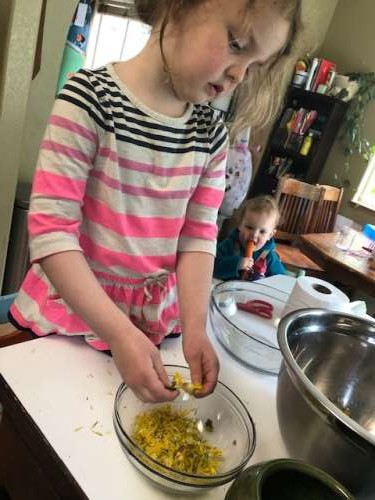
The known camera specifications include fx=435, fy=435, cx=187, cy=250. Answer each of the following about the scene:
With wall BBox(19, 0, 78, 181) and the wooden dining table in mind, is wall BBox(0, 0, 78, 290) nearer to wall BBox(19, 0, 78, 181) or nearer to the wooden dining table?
wall BBox(19, 0, 78, 181)

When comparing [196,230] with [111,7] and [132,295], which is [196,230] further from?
[111,7]

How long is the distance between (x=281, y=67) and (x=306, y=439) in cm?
56

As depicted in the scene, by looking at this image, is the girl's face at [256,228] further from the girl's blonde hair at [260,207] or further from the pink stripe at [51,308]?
the pink stripe at [51,308]

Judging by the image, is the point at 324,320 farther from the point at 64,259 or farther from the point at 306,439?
the point at 64,259

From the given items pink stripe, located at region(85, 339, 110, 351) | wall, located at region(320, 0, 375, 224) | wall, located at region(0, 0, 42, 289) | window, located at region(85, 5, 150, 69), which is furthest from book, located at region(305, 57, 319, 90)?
pink stripe, located at region(85, 339, 110, 351)

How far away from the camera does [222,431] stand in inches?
23.1

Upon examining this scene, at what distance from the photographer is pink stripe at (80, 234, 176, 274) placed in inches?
26.8

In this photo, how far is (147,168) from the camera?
26.3 inches

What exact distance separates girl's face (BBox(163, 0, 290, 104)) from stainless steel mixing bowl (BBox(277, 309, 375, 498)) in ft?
1.16

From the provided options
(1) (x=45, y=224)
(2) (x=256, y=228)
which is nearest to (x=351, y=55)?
(2) (x=256, y=228)

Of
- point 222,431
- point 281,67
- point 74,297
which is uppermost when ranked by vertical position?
point 281,67

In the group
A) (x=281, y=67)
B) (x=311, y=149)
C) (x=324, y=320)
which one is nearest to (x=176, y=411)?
(x=324, y=320)

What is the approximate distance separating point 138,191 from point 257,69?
0.91ft

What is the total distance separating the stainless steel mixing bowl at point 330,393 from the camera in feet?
1.52
